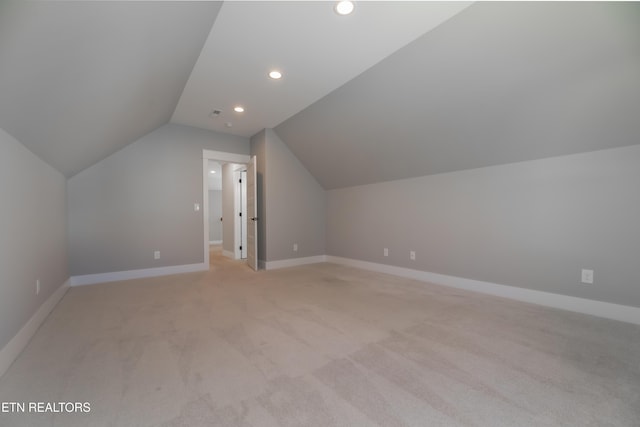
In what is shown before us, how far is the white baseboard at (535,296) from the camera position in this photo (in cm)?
235

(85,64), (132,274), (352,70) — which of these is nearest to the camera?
(85,64)

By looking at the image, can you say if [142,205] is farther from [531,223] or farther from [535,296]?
[535,296]

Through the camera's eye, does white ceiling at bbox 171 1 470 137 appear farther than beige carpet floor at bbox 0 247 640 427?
Yes

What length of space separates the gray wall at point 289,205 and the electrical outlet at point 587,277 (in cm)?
388

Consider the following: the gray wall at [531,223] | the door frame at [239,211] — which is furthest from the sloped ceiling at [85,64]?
the gray wall at [531,223]

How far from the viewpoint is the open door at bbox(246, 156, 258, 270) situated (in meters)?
4.56

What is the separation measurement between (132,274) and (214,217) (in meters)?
5.80

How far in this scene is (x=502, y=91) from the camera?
Result: 96.1 inches

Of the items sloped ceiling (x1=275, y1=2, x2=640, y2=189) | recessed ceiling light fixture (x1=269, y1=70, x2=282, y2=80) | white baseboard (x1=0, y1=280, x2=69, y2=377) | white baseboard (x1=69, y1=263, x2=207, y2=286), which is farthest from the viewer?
white baseboard (x1=69, y1=263, x2=207, y2=286)

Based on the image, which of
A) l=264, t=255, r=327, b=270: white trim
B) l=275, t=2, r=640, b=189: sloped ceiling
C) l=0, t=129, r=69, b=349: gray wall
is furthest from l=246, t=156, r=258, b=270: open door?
l=0, t=129, r=69, b=349: gray wall

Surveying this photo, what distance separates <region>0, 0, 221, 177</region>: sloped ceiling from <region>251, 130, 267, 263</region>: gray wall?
186cm

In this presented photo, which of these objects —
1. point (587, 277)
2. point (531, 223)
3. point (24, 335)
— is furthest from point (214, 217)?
point (587, 277)

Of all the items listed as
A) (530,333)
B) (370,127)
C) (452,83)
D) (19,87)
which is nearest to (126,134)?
(19,87)

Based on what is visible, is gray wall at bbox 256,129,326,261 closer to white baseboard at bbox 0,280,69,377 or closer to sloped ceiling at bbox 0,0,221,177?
sloped ceiling at bbox 0,0,221,177
